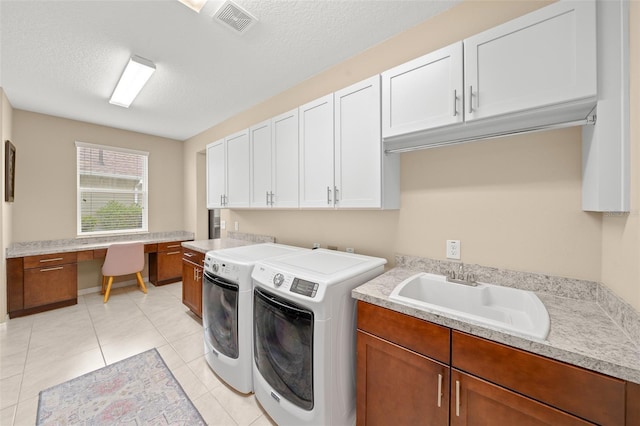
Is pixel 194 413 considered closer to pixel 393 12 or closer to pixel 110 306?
pixel 110 306

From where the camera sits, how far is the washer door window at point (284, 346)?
4.62ft

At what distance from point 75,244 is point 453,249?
5.07 metres

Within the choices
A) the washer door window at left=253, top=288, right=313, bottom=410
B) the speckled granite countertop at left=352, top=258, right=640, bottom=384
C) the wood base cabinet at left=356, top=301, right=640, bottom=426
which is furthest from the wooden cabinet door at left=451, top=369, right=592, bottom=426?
the washer door window at left=253, top=288, right=313, bottom=410

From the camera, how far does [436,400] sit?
3.65ft

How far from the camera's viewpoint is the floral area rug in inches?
64.4

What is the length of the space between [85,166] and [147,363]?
3.50 metres

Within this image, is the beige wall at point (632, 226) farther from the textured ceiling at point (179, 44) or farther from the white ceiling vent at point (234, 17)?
the white ceiling vent at point (234, 17)

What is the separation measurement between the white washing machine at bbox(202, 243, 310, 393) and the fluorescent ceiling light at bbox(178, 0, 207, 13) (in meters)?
1.80

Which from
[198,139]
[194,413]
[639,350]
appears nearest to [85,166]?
[198,139]

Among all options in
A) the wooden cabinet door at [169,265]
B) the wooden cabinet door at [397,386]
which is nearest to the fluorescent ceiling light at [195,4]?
the wooden cabinet door at [397,386]

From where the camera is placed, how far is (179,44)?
2041 mm

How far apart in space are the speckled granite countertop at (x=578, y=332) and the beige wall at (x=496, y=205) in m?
0.12

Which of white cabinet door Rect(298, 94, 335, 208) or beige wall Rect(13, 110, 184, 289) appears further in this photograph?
beige wall Rect(13, 110, 184, 289)

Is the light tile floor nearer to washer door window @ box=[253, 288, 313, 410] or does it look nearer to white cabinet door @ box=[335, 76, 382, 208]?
washer door window @ box=[253, 288, 313, 410]
